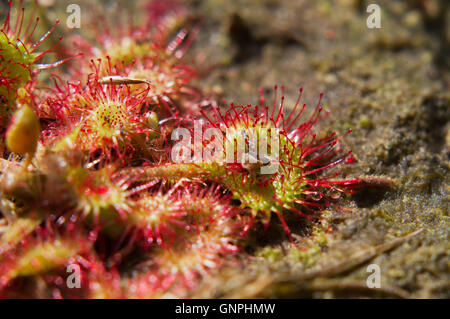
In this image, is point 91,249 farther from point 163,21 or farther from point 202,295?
point 163,21

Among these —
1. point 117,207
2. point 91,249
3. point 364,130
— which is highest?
point 364,130

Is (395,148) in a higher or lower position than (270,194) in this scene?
higher

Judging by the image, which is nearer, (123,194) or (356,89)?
(123,194)

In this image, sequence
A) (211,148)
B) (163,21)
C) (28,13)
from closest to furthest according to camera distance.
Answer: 1. (211,148)
2. (28,13)
3. (163,21)

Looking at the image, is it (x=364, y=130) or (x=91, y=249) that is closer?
(x=91, y=249)

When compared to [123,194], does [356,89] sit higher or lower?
higher
